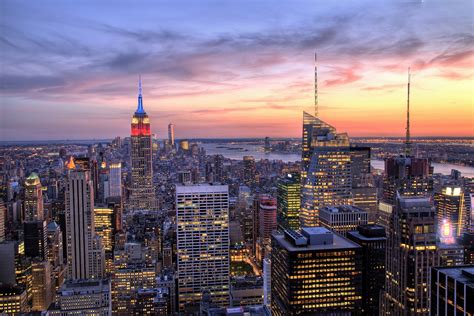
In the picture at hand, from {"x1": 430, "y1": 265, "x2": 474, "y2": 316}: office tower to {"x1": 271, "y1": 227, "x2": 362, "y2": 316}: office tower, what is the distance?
4.90 m

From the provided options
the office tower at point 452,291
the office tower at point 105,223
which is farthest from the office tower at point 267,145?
the office tower at point 452,291

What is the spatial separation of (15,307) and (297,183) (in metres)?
13.9

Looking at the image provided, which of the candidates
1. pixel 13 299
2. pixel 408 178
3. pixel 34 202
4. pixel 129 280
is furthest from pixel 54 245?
pixel 408 178

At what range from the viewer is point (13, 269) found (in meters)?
17.5

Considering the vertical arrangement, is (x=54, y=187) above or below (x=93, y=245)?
above

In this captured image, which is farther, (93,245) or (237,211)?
(237,211)

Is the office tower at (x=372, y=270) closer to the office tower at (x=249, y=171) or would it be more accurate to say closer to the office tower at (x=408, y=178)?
the office tower at (x=408, y=178)

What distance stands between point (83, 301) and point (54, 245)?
7.48 meters

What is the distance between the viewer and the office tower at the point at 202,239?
695 inches

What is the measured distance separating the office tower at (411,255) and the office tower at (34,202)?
53.7 ft

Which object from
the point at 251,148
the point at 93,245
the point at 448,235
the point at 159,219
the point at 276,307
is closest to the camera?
the point at 276,307

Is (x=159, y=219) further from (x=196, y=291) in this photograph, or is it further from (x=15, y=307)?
(x=15, y=307)

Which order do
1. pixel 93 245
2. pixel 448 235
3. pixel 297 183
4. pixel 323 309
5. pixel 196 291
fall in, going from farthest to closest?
pixel 297 183
pixel 93 245
pixel 196 291
pixel 448 235
pixel 323 309

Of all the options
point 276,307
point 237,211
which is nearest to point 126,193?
point 237,211
